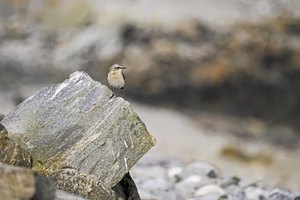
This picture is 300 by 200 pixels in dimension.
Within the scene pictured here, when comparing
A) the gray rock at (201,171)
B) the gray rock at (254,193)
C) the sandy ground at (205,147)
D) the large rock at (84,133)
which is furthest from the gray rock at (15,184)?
the sandy ground at (205,147)

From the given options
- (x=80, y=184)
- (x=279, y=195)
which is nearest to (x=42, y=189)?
(x=80, y=184)

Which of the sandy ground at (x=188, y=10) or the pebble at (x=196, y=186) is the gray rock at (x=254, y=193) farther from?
the sandy ground at (x=188, y=10)

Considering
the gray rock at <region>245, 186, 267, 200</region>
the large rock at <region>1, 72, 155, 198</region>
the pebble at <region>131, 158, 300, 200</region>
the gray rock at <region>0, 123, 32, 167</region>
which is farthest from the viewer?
the gray rock at <region>245, 186, 267, 200</region>

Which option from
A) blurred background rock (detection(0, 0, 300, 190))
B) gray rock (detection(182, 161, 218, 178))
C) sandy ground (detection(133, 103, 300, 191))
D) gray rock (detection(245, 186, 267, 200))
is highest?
blurred background rock (detection(0, 0, 300, 190))

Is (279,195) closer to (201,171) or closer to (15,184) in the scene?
(201,171)

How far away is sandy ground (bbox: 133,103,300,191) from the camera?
86.2ft

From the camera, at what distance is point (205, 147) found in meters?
28.6

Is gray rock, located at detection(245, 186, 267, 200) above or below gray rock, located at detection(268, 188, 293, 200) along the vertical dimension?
above

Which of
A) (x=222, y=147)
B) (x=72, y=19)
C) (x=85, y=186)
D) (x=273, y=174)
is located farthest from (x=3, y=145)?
(x=72, y=19)

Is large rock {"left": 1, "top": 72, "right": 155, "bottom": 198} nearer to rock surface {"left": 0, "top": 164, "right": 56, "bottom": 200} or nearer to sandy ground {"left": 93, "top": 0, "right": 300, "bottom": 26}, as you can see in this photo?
rock surface {"left": 0, "top": 164, "right": 56, "bottom": 200}

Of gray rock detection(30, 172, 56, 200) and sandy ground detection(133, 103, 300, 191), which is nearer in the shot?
gray rock detection(30, 172, 56, 200)

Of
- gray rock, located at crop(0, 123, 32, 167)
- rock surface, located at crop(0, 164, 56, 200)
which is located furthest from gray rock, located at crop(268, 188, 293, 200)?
rock surface, located at crop(0, 164, 56, 200)

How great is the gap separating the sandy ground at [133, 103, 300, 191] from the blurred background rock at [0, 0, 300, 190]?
0.32 feet

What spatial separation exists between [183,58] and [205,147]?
265 inches
